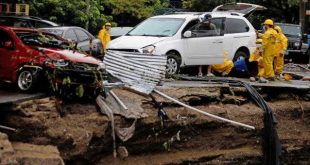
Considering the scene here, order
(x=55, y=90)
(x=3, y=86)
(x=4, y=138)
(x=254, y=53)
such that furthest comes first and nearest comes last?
(x=254, y=53)
(x=3, y=86)
(x=55, y=90)
(x=4, y=138)

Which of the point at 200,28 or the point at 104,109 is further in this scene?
the point at 200,28

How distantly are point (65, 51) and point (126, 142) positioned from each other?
2.46 meters

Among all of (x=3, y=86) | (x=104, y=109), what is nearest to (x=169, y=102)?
(x=104, y=109)

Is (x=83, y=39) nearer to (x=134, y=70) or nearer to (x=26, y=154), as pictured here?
(x=134, y=70)

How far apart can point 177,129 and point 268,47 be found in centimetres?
367

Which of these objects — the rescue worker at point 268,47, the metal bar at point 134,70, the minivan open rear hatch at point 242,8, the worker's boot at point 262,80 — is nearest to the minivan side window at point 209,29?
the rescue worker at point 268,47

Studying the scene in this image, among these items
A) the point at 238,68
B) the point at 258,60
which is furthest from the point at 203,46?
the point at 258,60

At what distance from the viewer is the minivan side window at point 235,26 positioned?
17.2 m

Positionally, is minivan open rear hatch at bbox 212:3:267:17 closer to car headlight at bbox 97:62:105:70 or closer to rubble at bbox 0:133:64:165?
car headlight at bbox 97:62:105:70

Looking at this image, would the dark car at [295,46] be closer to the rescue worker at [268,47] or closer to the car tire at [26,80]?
the rescue worker at [268,47]

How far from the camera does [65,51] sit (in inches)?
505

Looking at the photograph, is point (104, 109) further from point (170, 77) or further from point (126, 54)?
point (170, 77)

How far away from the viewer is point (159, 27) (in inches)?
634

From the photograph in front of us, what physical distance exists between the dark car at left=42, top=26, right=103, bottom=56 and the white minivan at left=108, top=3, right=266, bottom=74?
2.09 meters
